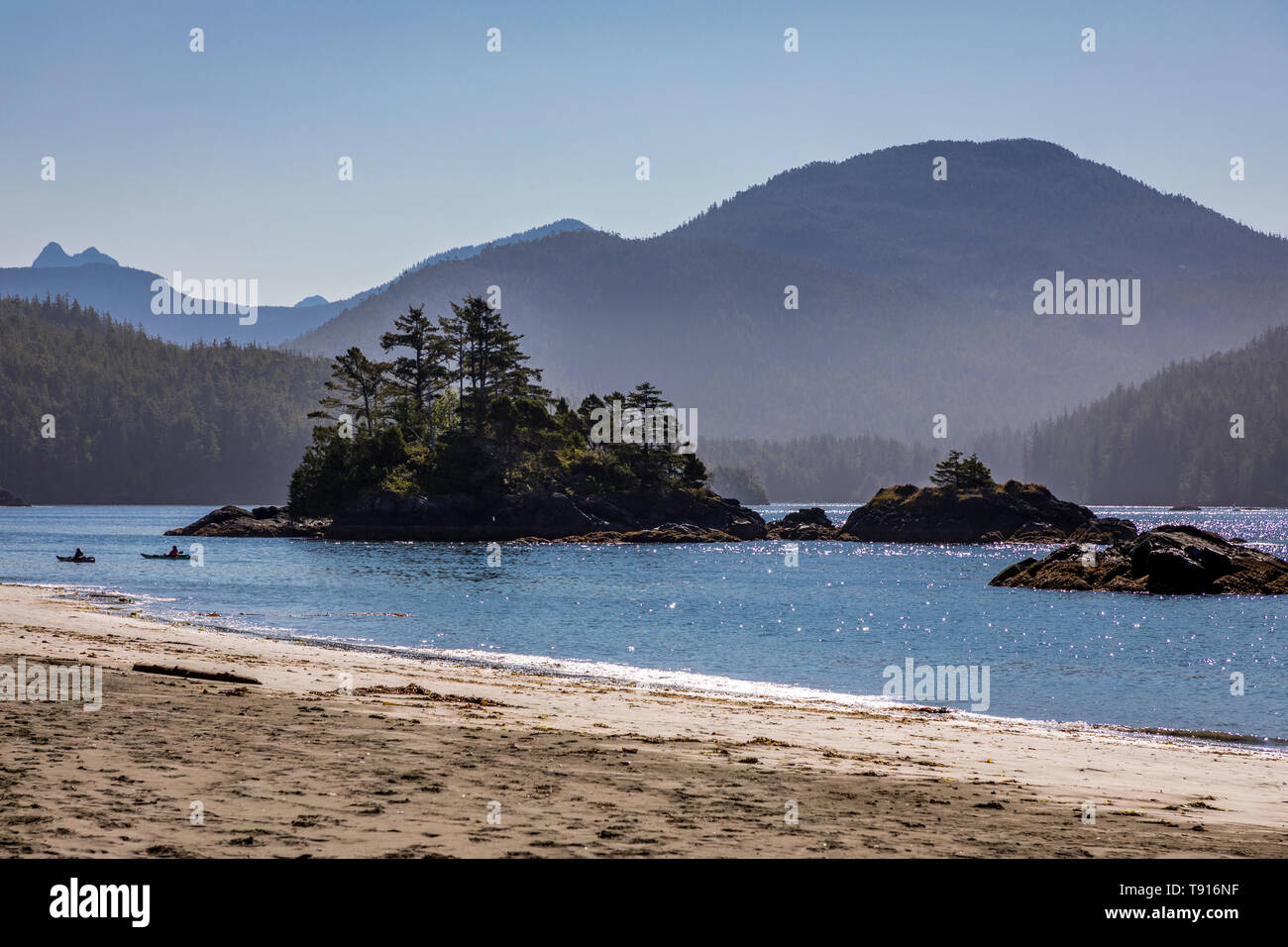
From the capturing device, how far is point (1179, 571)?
65812 millimetres

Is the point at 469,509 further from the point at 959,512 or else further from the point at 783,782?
the point at 783,782

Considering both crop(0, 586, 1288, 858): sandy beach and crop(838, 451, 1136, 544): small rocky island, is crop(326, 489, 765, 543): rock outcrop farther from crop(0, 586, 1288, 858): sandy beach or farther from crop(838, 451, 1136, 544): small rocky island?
crop(0, 586, 1288, 858): sandy beach

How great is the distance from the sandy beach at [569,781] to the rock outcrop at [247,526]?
119 meters

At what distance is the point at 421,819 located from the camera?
10641 millimetres

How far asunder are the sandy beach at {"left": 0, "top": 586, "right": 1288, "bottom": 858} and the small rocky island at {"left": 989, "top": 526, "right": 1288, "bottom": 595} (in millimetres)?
47514

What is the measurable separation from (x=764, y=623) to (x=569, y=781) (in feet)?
126

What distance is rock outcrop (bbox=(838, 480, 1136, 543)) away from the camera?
14525cm

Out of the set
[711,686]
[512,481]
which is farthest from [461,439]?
[711,686]

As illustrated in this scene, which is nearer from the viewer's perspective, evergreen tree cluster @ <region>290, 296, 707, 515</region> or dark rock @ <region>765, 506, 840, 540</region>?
evergreen tree cluster @ <region>290, 296, 707, 515</region>

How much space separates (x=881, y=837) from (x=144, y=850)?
6908mm

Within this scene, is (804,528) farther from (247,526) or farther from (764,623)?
(764,623)

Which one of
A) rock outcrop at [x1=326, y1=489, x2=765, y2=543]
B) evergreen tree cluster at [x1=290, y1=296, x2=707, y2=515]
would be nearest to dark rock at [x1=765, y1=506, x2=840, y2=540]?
evergreen tree cluster at [x1=290, y1=296, x2=707, y2=515]

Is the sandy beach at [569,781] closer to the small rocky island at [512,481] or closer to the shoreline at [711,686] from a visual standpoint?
the shoreline at [711,686]

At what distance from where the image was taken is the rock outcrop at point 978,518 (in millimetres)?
145250
